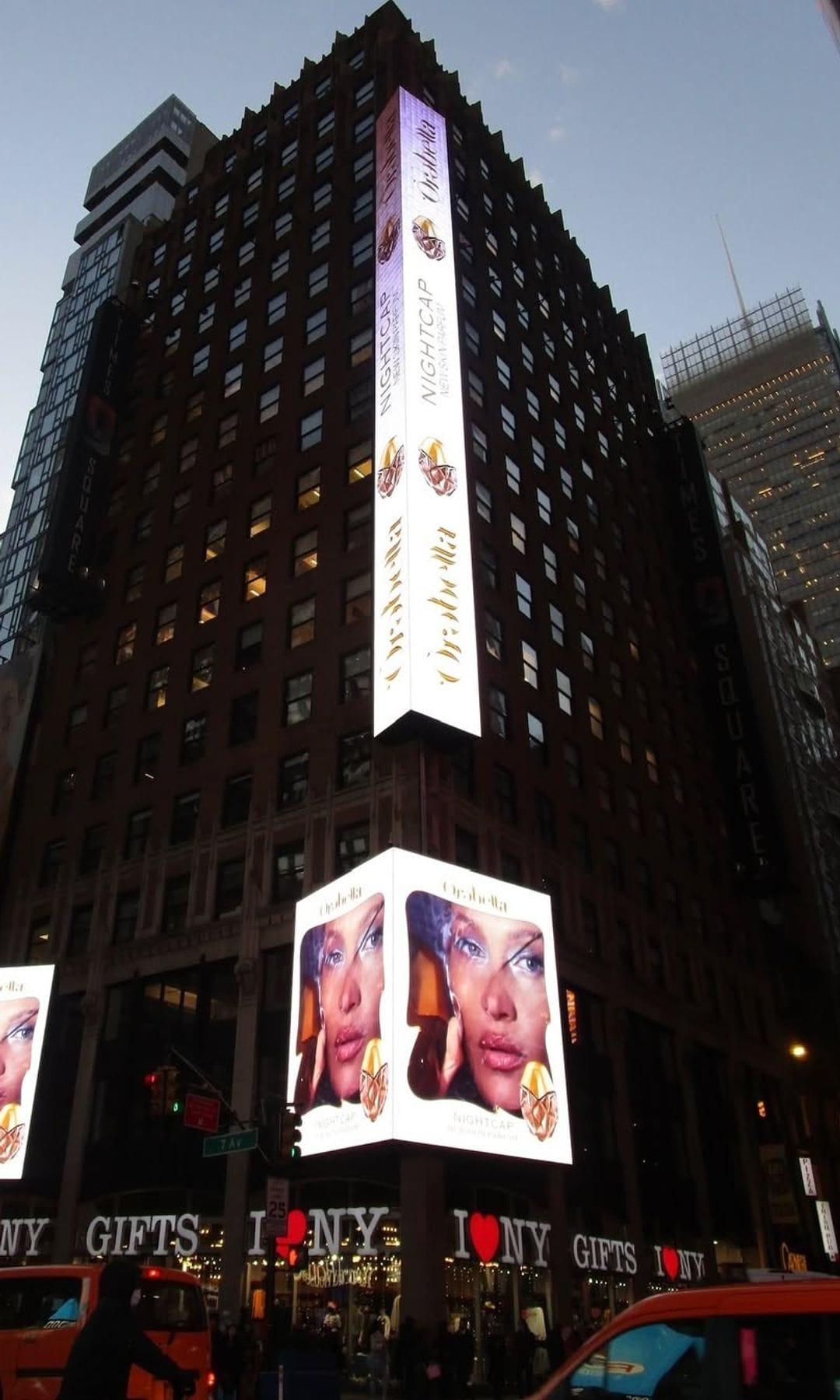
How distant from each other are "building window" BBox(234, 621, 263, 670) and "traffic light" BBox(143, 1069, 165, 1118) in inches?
914

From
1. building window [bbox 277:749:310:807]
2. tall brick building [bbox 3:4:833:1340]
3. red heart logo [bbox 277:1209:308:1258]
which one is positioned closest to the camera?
red heart logo [bbox 277:1209:308:1258]

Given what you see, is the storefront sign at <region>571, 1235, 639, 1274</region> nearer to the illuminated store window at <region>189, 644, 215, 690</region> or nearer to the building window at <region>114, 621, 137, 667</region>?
the illuminated store window at <region>189, 644, 215, 690</region>

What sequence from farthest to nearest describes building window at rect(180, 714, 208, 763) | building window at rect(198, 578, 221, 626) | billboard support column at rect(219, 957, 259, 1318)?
1. building window at rect(198, 578, 221, 626)
2. building window at rect(180, 714, 208, 763)
3. billboard support column at rect(219, 957, 259, 1318)

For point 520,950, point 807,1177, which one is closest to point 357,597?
point 520,950

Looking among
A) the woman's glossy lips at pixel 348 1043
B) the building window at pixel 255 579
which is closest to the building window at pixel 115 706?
the building window at pixel 255 579

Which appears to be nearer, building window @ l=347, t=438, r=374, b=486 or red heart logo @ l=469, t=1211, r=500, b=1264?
red heart logo @ l=469, t=1211, r=500, b=1264

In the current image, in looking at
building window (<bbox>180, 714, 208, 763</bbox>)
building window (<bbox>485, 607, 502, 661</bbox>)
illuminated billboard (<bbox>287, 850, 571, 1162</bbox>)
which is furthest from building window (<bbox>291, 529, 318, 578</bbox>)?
illuminated billboard (<bbox>287, 850, 571, 1162</bbox>)

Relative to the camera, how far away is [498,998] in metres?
33.1

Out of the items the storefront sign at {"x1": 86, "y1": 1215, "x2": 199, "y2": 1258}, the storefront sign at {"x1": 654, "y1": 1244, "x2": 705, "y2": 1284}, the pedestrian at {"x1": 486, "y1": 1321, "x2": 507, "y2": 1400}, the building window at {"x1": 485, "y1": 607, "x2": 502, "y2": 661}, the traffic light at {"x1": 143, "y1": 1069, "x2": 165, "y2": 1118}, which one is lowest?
the pedestrian at {"x1": 486, "y1": 1321, "x2": 507, "y2": 1400}

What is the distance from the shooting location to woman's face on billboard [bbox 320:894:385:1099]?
102 ft

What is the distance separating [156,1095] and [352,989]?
8891 millimetres

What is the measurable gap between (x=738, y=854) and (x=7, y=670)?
40.8m

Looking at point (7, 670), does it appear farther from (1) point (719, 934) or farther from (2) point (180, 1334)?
(2) point (180, 1334)

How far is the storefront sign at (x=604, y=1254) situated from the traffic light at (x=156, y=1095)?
17691 millimetres
